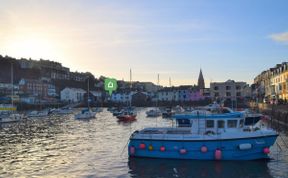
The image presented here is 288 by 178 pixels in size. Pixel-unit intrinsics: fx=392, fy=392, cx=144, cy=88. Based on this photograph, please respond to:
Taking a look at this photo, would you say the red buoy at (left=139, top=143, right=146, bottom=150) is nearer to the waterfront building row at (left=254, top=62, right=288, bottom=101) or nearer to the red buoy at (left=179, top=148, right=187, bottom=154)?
Answer: the red buoy at (left=179, top=148, right=187, bottom=154)

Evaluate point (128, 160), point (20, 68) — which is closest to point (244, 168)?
point (128, 160)

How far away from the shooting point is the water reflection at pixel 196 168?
2548cm

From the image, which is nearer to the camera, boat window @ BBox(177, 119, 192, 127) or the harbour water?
the harbour water

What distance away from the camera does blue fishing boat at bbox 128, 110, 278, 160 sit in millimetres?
28609

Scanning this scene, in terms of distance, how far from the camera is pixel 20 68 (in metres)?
199

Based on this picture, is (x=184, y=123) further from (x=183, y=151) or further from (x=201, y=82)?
(x=201, y=82)

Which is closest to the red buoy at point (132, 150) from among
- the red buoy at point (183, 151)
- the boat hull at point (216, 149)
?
the boat hull at point (216, 149)

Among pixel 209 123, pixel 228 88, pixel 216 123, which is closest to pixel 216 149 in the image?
pixel 216 123

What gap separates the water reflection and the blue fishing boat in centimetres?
60

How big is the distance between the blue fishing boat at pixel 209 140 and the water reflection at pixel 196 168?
1.97 feet

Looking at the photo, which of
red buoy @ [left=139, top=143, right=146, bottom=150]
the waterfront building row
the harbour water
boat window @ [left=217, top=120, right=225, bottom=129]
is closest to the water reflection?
the harbour water

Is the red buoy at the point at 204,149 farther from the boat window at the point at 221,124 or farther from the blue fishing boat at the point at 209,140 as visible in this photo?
the boat window at the point at 221,124

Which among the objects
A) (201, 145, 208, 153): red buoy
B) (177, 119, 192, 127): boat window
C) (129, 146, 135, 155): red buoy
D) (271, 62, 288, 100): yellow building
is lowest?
(129, 146, 135, 155): red buoy

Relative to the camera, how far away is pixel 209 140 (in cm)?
2856
